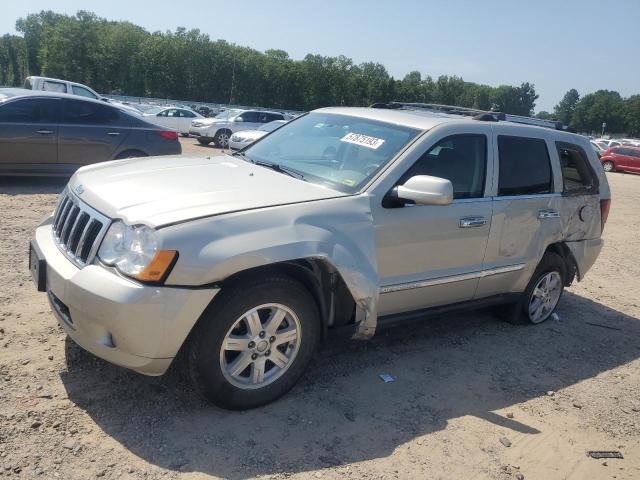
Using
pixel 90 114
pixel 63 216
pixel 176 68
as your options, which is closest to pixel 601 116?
pixel 176 68

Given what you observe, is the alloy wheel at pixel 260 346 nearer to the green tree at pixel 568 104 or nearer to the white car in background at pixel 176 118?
the white car in background at pixel 176 118

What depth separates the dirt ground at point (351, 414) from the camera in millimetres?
2852

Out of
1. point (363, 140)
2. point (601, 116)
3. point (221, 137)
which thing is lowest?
point (221, 137)

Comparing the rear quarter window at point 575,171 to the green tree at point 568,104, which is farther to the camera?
the green tree at point 568,104

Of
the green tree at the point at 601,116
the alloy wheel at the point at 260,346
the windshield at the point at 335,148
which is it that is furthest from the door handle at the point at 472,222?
the green tree at the point at 601,116

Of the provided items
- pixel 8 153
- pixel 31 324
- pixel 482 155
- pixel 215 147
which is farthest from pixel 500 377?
pixel 215 147

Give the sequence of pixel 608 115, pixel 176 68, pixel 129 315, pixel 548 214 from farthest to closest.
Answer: pixel 608 115, pixel 176 68, pixel 548 214, pixel 129 315

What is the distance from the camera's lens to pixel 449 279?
4.14m

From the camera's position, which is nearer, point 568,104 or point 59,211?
point 59,211

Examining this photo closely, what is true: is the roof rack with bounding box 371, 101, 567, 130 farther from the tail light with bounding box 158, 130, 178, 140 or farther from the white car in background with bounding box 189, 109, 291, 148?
the white car in background with bounding box 189, 109, 291, 148

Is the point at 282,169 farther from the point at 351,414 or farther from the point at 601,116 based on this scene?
the point at 601,116

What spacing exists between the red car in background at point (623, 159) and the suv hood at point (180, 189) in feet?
103

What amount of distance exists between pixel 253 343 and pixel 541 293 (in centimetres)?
317

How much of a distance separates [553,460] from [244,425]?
1.78 metres
